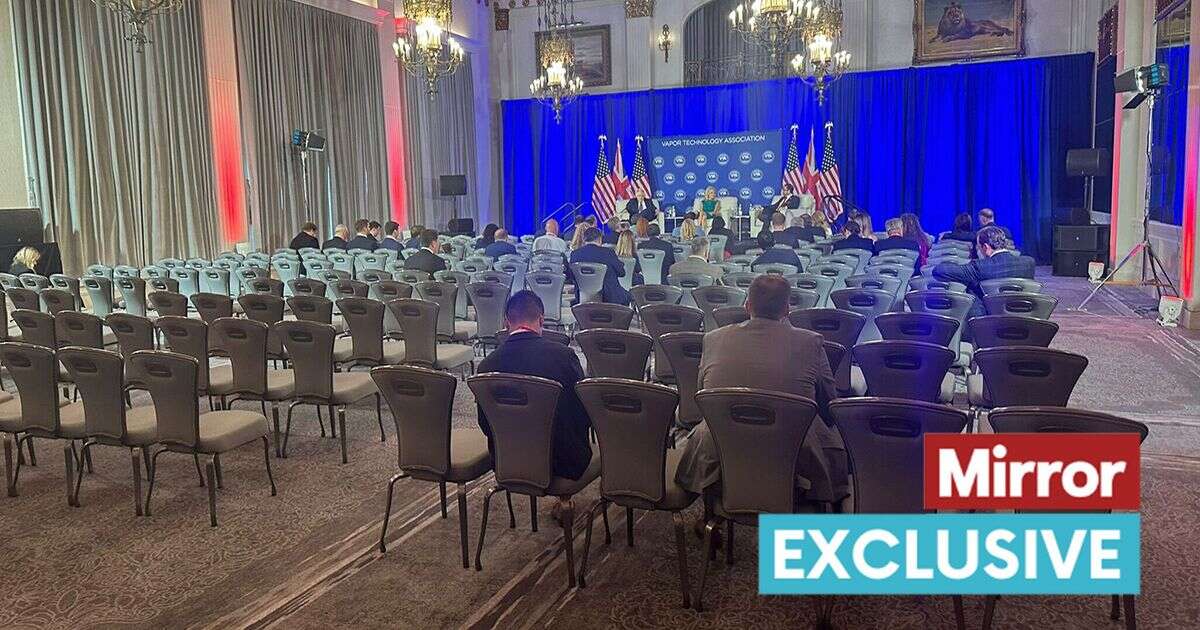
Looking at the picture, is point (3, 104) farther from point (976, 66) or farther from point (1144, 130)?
point (976, 66)

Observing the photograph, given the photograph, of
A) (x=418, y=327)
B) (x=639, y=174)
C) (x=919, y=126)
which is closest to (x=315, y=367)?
(x=418, y=327)

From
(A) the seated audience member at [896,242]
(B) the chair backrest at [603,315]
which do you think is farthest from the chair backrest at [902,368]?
(A) the seated audience member at [896,242]

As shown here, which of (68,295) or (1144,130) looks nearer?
(68,295)

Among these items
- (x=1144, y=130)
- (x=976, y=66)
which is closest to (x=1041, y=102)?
(x=976, y=66)

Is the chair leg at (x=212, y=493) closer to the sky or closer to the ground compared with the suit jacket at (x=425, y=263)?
closer to the ground

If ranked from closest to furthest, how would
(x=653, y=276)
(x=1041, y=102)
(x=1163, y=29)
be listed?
(x=653, y=276) < (x=1163, y=29) < (x=1041, y=102)

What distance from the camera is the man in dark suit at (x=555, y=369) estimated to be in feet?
13.5

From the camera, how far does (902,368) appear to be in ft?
15.7

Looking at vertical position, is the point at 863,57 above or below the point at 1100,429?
above

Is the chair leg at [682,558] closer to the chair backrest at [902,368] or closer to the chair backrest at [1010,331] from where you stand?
the chair backrest at [902,368]

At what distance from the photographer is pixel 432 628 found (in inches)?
144

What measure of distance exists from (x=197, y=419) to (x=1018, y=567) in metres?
3.91

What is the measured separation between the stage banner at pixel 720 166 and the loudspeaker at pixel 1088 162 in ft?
20.8

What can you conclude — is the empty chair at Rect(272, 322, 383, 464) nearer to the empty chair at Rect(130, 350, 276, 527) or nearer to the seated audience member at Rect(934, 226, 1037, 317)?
the empty chair at Rect(130, 350, 276, 527)
